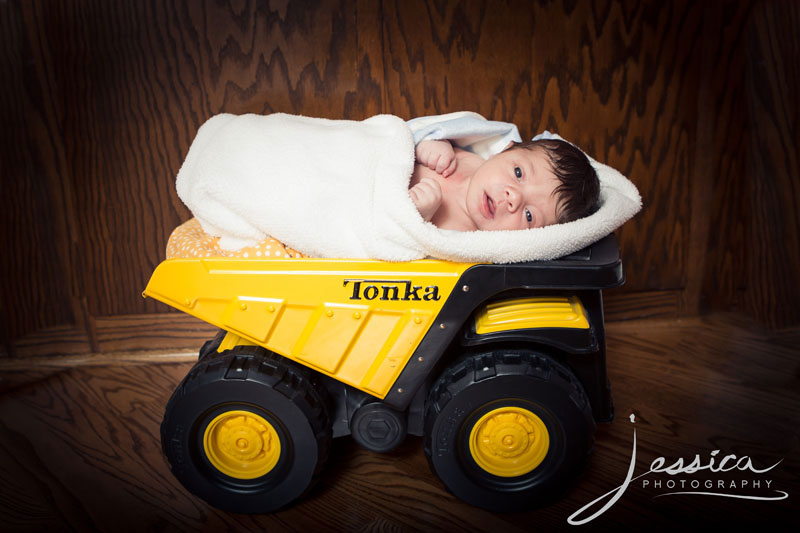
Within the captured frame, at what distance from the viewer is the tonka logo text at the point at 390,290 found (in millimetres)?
788

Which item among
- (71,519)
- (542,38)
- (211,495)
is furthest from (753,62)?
(71,519)

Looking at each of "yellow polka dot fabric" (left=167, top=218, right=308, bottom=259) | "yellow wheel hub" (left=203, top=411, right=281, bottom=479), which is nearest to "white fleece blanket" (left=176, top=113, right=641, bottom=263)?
"yellow polka dot fabric" (left=167, top=218, right=308, bottom=259)

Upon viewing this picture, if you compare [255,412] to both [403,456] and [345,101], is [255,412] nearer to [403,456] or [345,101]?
[403,456]

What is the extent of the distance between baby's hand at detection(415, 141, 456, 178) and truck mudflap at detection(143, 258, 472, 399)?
253 millimetres

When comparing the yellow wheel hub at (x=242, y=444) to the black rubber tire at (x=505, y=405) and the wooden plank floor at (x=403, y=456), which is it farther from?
the black rubber tire at (x=505, y=405)

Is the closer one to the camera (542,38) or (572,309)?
(572,309)

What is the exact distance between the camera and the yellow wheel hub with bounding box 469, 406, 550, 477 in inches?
33.1

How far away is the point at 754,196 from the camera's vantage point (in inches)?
52.9

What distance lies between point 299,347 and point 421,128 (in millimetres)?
472

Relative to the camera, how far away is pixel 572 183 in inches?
34.2

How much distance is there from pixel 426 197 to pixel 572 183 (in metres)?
0.22

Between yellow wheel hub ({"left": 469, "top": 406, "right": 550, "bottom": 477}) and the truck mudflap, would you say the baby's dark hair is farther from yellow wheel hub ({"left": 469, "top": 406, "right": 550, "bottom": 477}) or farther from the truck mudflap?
yellow wheel hub ({"left": 469, "top": 406, "right": 550, "bottom": 477})

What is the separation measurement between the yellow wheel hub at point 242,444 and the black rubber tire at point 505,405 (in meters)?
0.24

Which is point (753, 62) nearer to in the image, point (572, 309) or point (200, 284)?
point (572, 309)
